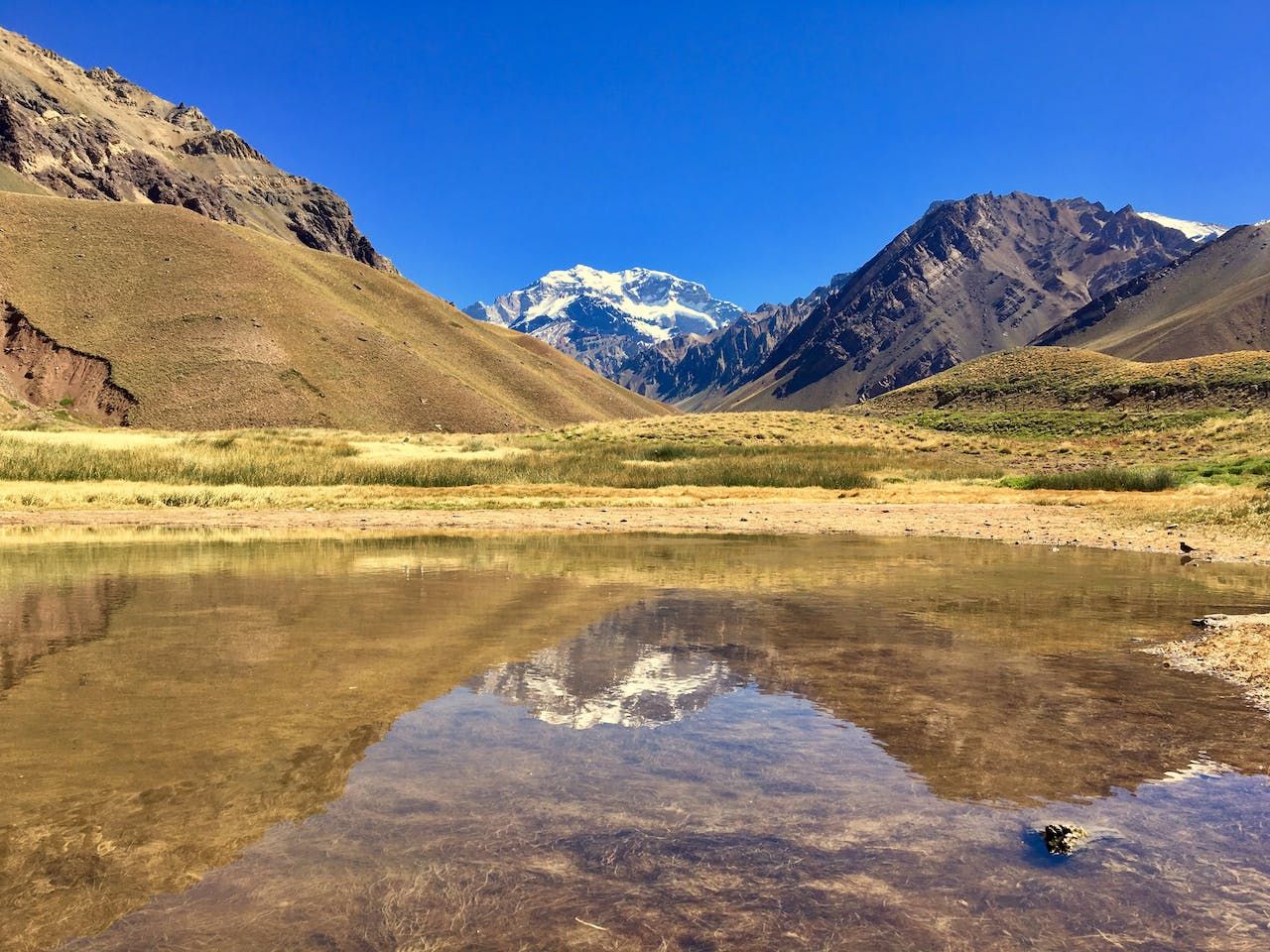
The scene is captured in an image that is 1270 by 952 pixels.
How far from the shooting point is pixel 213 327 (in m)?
122

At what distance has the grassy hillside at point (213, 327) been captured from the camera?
11294 cm

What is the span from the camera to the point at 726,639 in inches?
452

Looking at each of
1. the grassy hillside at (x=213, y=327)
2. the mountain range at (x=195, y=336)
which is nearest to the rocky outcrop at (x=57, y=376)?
the mountain range at (x=195, y=336)

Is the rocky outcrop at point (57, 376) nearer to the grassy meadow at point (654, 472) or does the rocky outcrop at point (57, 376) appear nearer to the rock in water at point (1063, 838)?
the grassy meadow at point (654, 472)

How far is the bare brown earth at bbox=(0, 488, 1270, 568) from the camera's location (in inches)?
976

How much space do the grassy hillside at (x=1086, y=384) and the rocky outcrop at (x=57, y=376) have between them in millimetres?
97837

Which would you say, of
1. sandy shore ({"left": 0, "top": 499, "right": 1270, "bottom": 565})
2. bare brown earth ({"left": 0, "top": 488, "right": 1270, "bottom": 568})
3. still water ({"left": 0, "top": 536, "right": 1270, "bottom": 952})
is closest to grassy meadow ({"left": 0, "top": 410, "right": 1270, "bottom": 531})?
bare brown earth ({"left": 0, "top": 488, "right": 1270, "bottom": 568})

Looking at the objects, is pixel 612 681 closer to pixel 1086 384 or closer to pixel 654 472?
pixel 654 472

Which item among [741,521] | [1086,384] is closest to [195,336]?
[741,521]

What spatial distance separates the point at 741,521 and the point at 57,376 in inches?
4516

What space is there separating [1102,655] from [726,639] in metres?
4.67

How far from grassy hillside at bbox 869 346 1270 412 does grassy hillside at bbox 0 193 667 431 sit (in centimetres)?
7310

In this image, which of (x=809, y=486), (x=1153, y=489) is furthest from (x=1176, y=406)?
(x=809, y=486)

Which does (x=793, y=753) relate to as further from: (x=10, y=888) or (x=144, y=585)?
(x=144, y=585)
